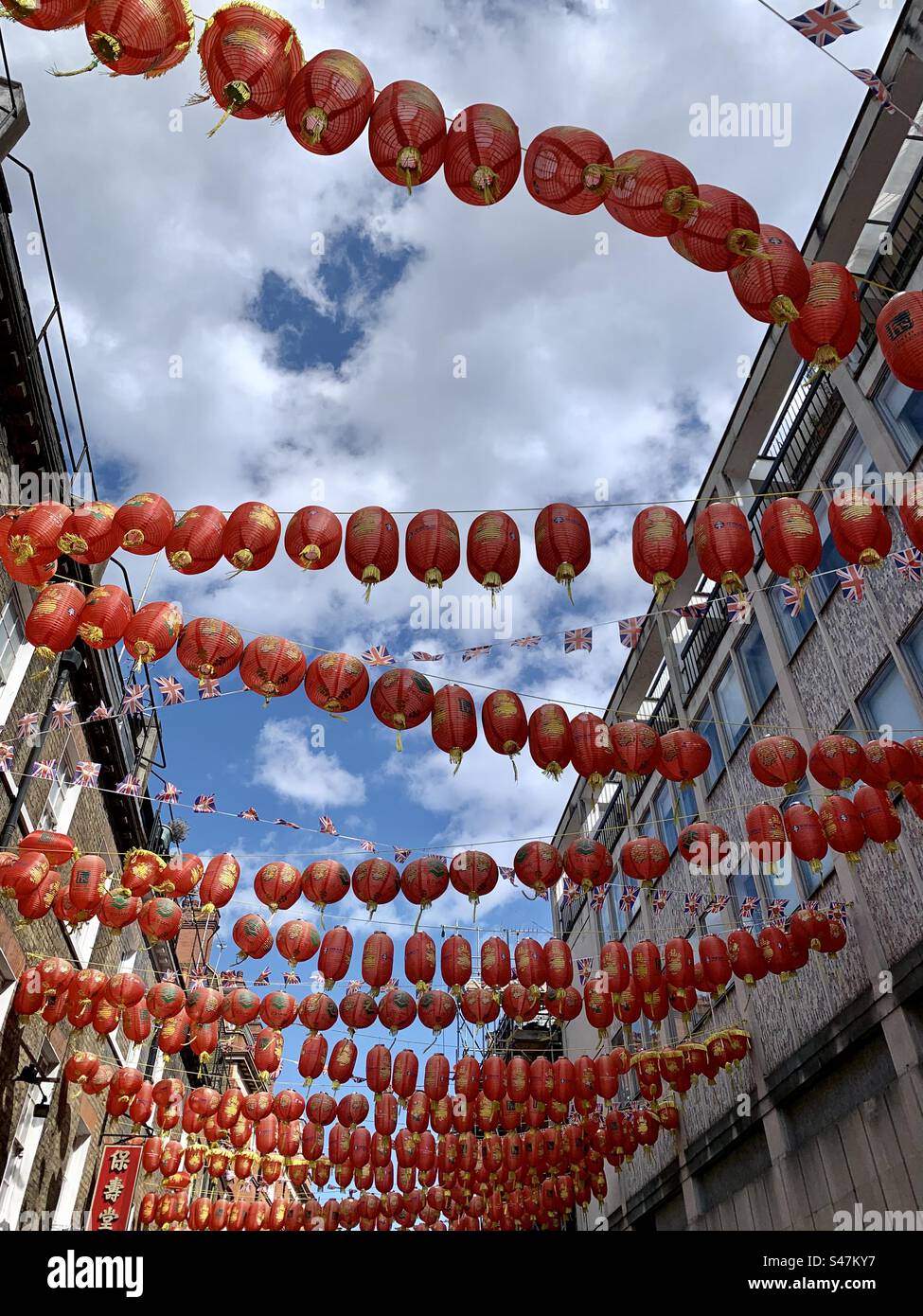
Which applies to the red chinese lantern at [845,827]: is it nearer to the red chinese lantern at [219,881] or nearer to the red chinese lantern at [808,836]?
the red chinese lantern at [808,836]

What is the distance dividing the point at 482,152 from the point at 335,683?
4629mm

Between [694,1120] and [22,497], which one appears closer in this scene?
[22,497]

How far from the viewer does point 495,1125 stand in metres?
15.9

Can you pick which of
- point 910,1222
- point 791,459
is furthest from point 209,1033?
point 791,459

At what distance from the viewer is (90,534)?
7.43 meters

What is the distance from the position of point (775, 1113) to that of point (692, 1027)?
415 cm

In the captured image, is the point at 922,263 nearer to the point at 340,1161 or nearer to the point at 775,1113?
the point at 775,1113

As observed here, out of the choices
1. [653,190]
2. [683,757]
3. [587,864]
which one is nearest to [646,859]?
[587,864]

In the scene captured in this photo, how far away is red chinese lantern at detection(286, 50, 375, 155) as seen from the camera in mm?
5230

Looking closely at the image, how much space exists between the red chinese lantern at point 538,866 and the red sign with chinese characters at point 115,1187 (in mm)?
10563

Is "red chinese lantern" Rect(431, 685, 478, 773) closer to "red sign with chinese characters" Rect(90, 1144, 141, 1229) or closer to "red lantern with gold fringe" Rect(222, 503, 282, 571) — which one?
"red lantern with gold fringe" Rect(222, 503, 282, 571)

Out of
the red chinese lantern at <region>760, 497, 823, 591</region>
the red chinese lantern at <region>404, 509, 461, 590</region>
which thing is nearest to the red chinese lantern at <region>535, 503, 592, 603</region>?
the red chinese lantern at <region>404, 509, 461, 590</region>

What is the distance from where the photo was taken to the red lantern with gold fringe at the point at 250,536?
7438 millimetres

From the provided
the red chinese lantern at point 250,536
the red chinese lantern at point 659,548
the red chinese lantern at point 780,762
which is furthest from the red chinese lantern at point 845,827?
the red chinese lantern at point 250,536
